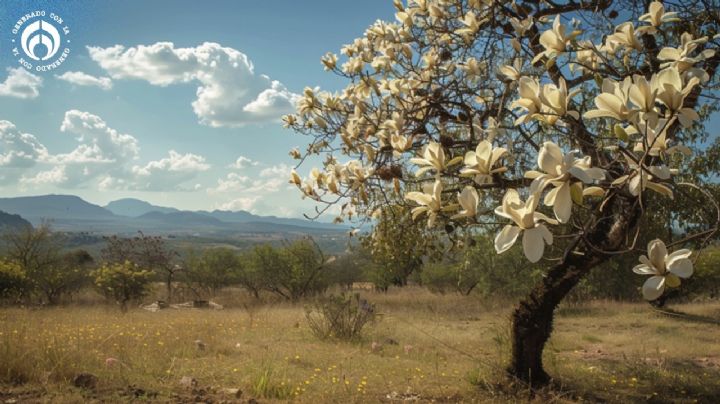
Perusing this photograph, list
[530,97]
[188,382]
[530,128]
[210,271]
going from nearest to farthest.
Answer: [530,97], [530,128], [188,382], [210,271]

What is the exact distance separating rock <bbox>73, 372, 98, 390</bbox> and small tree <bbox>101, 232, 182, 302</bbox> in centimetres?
2711

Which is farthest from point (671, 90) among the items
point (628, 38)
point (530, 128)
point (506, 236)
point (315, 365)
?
point (315, 365)

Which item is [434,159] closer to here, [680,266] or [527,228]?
[527,228]

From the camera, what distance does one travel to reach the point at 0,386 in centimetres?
482

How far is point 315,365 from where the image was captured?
7.25m

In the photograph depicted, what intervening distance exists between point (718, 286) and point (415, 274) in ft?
61.1

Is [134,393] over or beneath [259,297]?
over

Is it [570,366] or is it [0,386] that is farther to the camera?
[570,366]

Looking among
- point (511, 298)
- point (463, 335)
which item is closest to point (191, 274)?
point (511, 298)

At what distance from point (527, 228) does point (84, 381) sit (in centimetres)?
496

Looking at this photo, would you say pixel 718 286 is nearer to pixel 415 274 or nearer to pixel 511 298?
pixel 511 298

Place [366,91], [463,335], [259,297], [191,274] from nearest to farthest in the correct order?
[366,91] → [463,335] → [259,297] → [191,274]

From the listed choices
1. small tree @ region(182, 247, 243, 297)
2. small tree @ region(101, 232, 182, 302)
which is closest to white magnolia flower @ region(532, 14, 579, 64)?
small tree @ region(182, 247, 243, 297)

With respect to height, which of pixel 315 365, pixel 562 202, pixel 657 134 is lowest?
pixel 315 365
